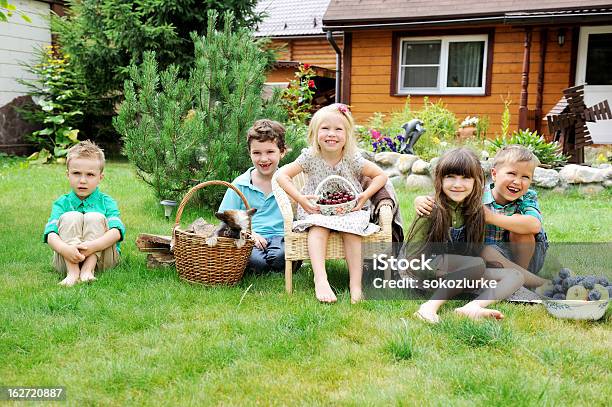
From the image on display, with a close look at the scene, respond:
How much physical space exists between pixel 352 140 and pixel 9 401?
236cm

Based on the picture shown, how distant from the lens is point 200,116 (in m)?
→ 5.08

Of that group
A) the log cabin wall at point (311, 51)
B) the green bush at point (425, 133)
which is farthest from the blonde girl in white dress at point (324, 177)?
the log cabin wall at point (311, 51)

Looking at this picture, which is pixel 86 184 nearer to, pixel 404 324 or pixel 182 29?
pixel 404 324

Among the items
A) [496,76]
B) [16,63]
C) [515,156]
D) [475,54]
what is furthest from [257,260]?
[16,63]

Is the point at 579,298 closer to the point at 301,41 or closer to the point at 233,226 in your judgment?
the point at 233,226

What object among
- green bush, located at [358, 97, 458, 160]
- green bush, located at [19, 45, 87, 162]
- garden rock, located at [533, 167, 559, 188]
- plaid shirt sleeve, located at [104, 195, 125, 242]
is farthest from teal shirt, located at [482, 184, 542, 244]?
green bush, located at [19, 45, 87, 162]

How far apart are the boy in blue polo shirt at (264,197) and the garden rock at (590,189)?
181 inches

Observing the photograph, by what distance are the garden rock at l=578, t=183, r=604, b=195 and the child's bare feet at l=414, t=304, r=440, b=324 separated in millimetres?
4836

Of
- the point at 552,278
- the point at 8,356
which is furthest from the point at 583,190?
the point at 8,356

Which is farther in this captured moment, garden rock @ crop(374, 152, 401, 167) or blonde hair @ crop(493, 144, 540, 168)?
garden rock @ crop(374, 152, 401, 167)

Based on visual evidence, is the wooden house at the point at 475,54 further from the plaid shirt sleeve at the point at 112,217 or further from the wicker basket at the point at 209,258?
the plaid shirt sleeve at the point at 112,217

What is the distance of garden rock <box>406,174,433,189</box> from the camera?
723cm

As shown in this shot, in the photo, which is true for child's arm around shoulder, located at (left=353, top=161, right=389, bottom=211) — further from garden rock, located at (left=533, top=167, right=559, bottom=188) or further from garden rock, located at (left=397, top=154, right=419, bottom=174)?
garden rock, located at (left=533, top=167, right=559, bottom=188)

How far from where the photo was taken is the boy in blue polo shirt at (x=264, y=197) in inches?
147
